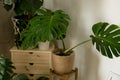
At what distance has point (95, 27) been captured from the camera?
1537 millimetres

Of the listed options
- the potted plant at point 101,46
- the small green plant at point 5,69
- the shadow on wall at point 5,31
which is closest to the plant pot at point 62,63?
the potted plant at point 101,46

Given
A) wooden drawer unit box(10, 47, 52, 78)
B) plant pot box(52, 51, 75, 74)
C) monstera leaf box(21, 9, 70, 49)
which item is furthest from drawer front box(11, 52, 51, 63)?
monstera leaf box(21, 9, 70, 49)

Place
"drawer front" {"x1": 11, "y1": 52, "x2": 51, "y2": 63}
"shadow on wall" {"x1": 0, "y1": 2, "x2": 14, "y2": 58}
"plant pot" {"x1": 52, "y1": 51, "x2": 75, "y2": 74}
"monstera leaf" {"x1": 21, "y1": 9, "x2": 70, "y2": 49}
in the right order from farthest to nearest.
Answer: "shadow on wall" {"x1": 0, "y1": 2, "x2": 14, "y2": 58}, "drawer front" {"x1": 11, "y1": 52, "x2": 51, "y2": 63}, "plant pot" {"x1": 52, "y1": 51, "x2": 75, "y2": 74}, "monstera leaf" {"x1": 21, "y1": 9, "x2": 70, "y2": 49}

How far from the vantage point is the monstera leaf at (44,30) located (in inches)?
54.3

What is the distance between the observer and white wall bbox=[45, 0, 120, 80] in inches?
65.8

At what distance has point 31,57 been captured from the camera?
5.80ft

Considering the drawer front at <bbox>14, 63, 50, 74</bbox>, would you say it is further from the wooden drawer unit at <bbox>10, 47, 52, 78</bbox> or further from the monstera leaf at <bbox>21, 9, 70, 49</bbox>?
the monstera leaf at <bbox>21, 9, 70, 49</bbox>

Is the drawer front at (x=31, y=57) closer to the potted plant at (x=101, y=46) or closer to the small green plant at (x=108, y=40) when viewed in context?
the potted plant at (x=101, y=46)

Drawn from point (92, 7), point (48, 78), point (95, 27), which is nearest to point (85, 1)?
point (92, 7)

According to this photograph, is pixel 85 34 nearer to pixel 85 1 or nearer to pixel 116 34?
pixel 85 1

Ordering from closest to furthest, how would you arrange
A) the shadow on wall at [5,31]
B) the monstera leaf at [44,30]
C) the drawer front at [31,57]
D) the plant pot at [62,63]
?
1. the monstera leaf at [44,30]
2. the plant pot at [62,63]
3. the drawer front at [31,57]
4. the shadow on wall at [5,31]

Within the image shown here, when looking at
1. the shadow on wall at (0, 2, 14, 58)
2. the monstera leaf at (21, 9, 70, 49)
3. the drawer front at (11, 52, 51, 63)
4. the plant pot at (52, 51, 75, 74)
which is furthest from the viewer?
the shadow on wall at (0, 2, 14, 58)

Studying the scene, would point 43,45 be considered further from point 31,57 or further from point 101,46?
point 101,46

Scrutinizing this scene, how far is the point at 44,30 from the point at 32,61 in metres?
0.47
